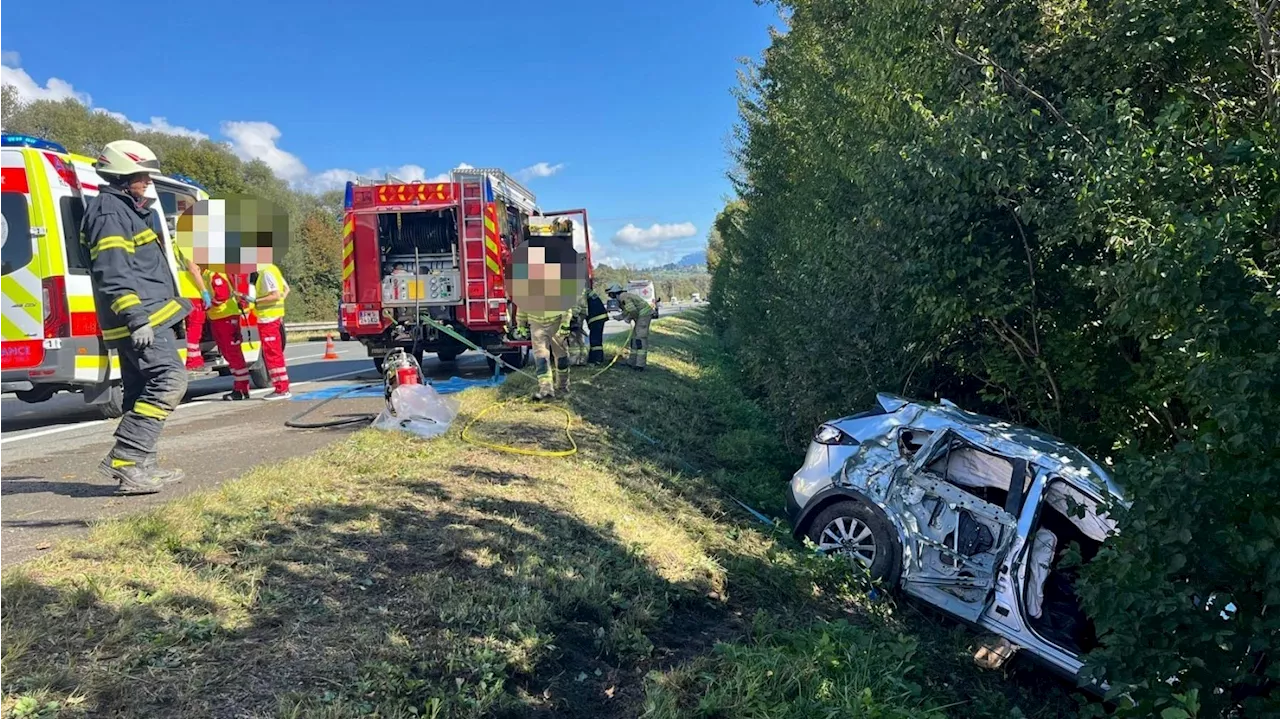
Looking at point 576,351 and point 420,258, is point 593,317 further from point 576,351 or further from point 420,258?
point 420,258

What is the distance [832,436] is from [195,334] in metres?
7.15

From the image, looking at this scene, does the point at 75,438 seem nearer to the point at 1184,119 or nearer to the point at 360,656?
the point at 360,656

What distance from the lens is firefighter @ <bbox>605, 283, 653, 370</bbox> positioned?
1036 cm

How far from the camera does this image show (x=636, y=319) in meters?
10.7

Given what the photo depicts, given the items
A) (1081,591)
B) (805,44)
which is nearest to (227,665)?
(1081,591)

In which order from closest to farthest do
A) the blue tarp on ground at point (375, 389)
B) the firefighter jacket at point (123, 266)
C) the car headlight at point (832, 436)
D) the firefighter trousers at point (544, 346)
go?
→ 1. the firefighter jacket at point (123, 266)
2. the car headlight at point (832, 436)
3. the firefighter trousers at point (544, 346)
4. the blue tarp on ground at point (375, 389)

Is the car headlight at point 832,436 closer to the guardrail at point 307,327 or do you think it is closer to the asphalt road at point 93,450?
the asphalt road at point 93,450

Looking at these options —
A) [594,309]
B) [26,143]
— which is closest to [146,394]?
[26,143]

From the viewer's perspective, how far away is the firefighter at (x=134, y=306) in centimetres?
407

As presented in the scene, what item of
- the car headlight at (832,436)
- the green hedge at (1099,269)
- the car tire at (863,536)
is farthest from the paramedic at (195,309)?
the car tire at (863,536)

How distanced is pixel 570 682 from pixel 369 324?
8283mm

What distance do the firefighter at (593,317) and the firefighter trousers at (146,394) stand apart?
5.43m

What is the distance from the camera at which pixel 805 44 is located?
11055 millimetres

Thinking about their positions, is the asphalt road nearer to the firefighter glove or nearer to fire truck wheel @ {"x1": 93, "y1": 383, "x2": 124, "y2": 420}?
fire truck wheel @ {"x1": 93, "y1": 383, "x2": 124, "y2": 420}
